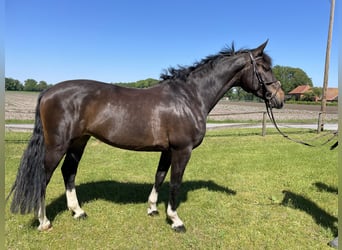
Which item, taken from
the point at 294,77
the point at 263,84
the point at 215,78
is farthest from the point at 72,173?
the point at 294,77

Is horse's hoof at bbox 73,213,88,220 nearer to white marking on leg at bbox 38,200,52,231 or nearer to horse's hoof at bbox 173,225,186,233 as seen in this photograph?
white marking on leg at bbox 38,200,52,231

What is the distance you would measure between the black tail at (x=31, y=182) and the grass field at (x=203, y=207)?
37 centimetres

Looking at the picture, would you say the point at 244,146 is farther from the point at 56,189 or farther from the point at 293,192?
the point at 56,189

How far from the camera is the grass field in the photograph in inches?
122

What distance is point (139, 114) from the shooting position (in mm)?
3217

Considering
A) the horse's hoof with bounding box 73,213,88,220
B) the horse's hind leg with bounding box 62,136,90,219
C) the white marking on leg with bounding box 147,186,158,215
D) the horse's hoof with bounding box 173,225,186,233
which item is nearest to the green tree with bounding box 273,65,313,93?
the white marking on leg with bounding box 147,186,158,215

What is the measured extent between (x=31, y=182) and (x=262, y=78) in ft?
10.2

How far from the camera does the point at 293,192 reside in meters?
4.66

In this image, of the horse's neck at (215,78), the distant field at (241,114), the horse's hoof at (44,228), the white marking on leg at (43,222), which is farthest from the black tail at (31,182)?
the distant field at (241,114)

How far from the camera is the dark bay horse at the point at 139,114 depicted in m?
3.13

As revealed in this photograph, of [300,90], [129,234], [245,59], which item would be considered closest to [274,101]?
[245,59]

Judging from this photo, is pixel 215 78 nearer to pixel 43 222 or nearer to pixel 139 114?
pixel 139 114

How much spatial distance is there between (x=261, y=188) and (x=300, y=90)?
303ft

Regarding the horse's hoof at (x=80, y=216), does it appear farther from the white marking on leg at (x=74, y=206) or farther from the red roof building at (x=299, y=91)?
the red roof building at (x=299, y=91)
